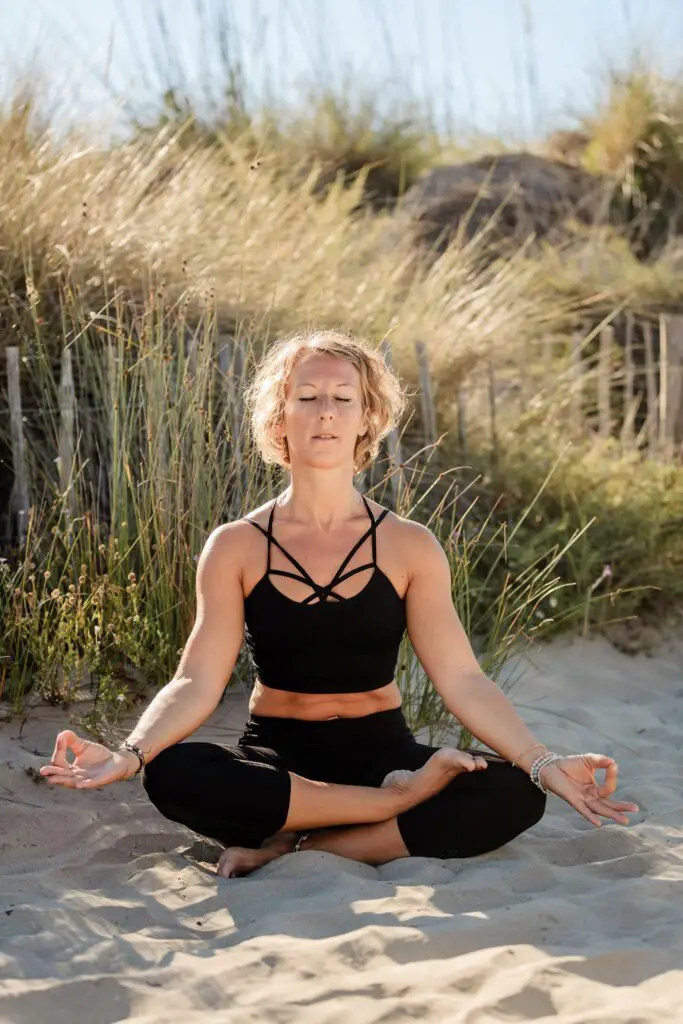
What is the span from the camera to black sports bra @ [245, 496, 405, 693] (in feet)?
9.81

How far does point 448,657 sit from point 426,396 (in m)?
2.63

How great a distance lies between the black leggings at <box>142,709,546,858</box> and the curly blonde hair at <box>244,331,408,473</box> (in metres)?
0.68

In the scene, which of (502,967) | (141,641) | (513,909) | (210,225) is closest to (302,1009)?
(502,967)

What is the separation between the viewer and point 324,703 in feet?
10.0

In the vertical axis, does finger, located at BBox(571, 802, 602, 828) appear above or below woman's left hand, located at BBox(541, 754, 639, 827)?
below

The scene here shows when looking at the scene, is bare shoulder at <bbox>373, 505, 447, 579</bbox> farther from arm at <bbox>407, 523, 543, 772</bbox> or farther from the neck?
Result: the neck

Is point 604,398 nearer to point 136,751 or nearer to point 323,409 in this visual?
Answer: point 323,409

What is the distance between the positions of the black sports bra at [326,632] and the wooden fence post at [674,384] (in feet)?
13.9

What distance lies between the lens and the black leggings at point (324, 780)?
9.37ft

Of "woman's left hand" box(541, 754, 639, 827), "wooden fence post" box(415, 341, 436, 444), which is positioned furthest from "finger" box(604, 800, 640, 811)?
"wooden fence post" box(415, 341, 436, 444)

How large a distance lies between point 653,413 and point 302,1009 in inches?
210

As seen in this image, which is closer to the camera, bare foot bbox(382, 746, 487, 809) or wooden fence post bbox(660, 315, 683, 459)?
bare foot bbox(382, 746, 487, 809)

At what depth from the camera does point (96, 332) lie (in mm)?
4973

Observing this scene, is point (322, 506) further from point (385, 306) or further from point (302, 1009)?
point (385, 306)
